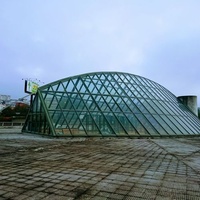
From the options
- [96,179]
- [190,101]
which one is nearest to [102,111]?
[96,179]

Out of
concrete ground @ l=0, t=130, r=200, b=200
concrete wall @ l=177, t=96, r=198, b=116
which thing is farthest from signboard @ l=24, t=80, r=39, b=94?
concrete ground @ l=0, t=130, r=200, b=200

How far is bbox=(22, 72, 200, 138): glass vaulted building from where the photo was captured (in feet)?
55.9

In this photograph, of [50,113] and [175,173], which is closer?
[175,173]

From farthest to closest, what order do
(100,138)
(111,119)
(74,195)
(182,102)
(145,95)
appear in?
(182,102)
(145,95)
(111,119)
(100,138)
(74,195)

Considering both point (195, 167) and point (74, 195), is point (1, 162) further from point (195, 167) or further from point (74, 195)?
point (195, 167)

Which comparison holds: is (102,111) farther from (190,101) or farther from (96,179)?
(190,101)

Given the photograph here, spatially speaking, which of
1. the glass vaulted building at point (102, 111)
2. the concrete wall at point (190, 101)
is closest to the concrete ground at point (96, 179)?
the glass vaulted building at point (102, 111)

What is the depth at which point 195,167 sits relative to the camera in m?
7.34

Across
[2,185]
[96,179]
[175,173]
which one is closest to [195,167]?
[175,173]

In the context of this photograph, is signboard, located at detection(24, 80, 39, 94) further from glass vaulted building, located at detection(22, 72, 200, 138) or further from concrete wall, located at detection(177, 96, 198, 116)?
concrete wall, located at detection(177, 96, 198, 116)

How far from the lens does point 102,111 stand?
59.5ft

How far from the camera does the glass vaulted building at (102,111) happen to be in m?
17.0

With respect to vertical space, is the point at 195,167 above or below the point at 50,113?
below

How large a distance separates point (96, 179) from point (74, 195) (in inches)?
48.1
